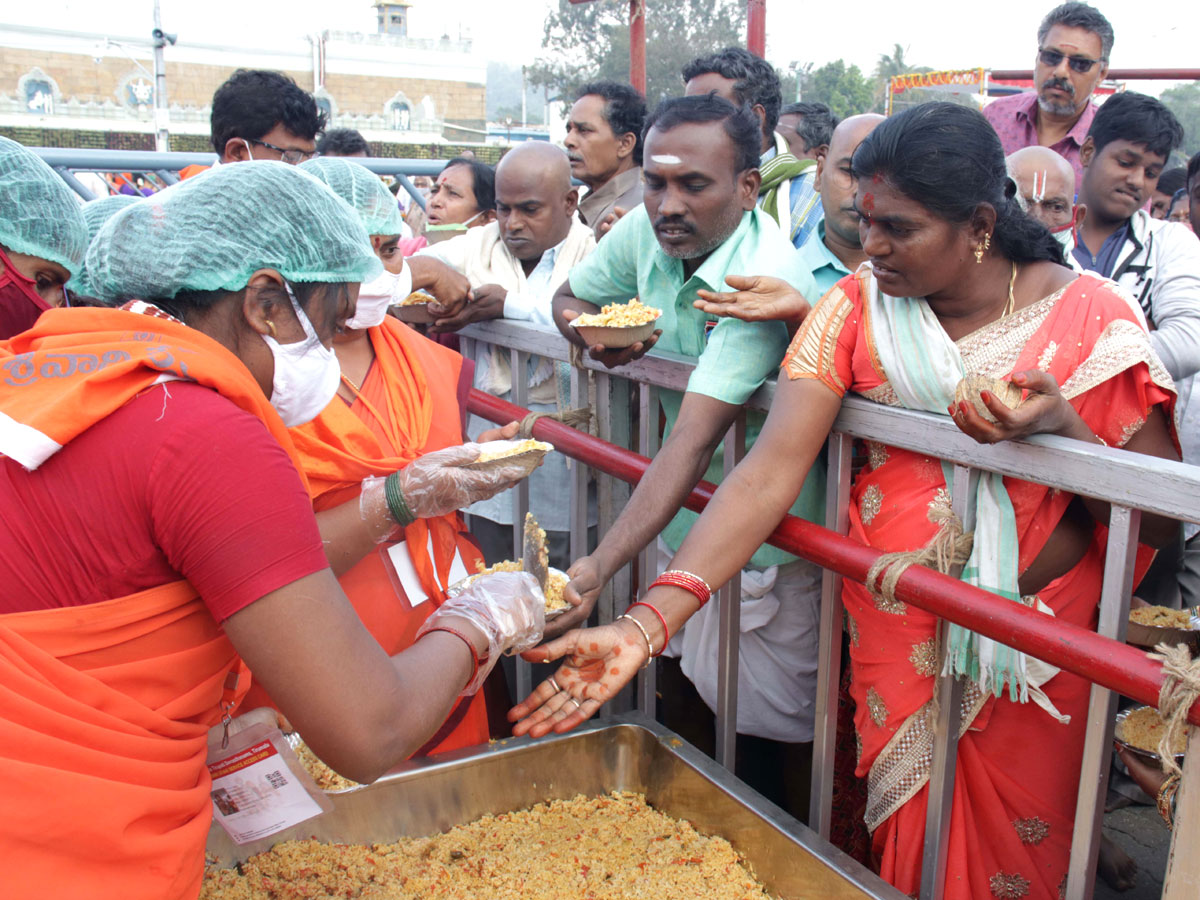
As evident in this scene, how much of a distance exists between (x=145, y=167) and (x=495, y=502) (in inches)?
183

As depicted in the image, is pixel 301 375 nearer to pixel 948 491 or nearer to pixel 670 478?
pixel 670 478

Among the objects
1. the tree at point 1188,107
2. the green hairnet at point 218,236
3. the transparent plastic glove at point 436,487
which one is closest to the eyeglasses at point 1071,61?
the transparent plastic glove at point 436,487

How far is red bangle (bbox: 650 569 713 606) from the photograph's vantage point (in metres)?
1.98

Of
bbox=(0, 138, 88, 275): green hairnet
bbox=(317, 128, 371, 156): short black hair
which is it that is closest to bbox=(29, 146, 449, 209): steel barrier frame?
bbox=(317, 128, 371, 156): short black hair

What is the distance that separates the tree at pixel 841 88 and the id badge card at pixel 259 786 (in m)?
47.2

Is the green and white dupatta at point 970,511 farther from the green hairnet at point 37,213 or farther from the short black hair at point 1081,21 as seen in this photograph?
the short black hair at point 1081,21

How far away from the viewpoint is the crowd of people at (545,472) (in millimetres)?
1220

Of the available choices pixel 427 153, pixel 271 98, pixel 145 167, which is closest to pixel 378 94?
pixel 427 153

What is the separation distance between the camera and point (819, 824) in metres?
2.13

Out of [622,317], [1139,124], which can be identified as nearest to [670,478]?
[622,317]

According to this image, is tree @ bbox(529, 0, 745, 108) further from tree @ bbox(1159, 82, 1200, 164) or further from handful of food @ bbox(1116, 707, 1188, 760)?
handful of food @ bbox(1116, 707, 1188, 760)

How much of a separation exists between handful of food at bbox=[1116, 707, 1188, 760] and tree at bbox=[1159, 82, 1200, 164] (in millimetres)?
35607

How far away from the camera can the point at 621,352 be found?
2.44 m

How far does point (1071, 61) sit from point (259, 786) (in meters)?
4.19
